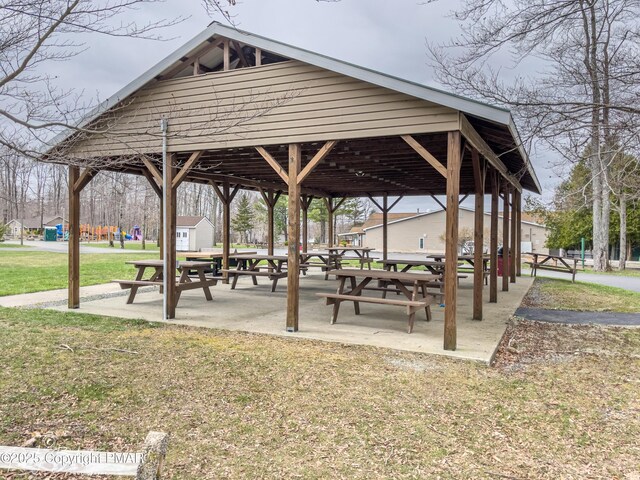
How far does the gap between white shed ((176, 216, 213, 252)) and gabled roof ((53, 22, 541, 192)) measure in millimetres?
27811

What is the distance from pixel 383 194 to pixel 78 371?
44.3ft

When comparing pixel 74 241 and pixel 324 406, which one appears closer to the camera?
pixel 324 406

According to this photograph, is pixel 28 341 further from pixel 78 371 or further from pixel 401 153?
pixel 401 153

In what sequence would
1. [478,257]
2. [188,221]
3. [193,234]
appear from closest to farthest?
[478,257] → [193,234] → [188,221]

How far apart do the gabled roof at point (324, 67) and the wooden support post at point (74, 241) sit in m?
1.57

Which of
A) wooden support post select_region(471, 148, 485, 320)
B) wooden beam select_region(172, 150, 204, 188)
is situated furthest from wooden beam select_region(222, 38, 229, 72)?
wooden support post select_region(471, 148, 485, 320)

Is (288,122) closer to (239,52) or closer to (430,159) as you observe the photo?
(239,52)

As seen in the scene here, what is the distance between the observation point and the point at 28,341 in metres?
5.36

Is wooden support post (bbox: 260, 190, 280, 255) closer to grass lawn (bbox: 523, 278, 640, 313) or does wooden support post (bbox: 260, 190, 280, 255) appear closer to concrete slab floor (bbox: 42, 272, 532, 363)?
concrete slab floor (bbox: 42, 272, 532, 363)

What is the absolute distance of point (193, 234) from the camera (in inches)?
1415

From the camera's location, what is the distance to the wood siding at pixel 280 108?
18.7ft

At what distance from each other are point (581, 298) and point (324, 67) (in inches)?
321

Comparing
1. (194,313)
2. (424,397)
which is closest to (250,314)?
(194,313)

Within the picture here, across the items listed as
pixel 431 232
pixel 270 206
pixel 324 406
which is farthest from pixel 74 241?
pixel 431 232
